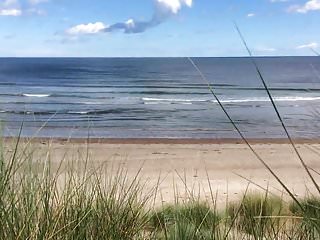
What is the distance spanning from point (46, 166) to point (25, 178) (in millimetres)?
139

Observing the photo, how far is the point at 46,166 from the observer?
114 inches

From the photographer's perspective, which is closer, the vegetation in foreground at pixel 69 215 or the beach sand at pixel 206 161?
the vegetation in foreground at pixel 69 215

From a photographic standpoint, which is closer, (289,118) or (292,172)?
(292,172)

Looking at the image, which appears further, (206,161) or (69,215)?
(206,161)

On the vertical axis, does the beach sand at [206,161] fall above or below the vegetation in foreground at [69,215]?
below

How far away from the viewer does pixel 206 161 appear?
1264 cm

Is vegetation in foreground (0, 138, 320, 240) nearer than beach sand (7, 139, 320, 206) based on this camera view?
Yes

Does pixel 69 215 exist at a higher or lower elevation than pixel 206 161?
higher

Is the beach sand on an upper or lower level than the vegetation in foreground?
lower

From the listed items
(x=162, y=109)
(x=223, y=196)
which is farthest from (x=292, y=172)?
(x=162, y=109)

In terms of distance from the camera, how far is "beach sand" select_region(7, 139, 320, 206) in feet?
31.6

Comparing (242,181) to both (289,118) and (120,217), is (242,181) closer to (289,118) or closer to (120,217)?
(120,217)

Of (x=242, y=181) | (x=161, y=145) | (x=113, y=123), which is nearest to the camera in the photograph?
(x=242, y=181)

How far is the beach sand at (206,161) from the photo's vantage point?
9625mm
